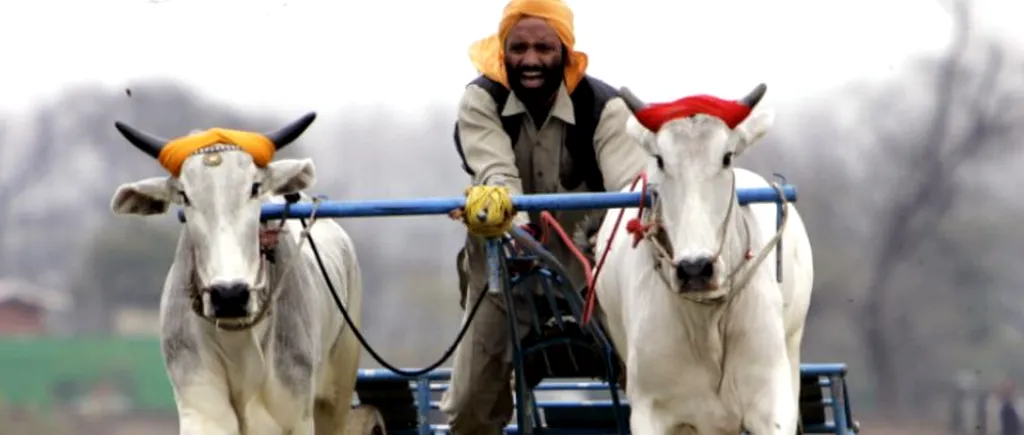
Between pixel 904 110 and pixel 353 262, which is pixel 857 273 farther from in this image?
pixel 353 262

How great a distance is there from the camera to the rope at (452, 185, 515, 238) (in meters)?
10.7

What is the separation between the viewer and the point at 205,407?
36.6 feet

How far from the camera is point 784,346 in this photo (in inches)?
422

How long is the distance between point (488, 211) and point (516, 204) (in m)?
0.16

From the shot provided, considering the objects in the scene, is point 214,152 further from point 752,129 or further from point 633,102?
point 752,129

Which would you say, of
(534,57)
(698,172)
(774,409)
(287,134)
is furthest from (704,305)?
(534,57)

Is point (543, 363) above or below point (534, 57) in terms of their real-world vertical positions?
below

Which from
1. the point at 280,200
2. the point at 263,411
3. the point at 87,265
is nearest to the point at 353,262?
the point at 280,200

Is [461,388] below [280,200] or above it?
below

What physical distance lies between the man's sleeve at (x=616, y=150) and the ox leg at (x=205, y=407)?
180cm

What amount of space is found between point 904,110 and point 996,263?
117cm

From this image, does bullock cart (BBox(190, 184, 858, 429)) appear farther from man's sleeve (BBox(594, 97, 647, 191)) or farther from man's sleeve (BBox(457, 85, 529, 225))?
man's sleeve (BBox(594, 97, 647, 191))

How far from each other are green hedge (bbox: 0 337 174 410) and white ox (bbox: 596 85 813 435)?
8224mm

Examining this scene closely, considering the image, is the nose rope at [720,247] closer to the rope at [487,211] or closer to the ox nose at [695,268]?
the ox nose at [695,268]
